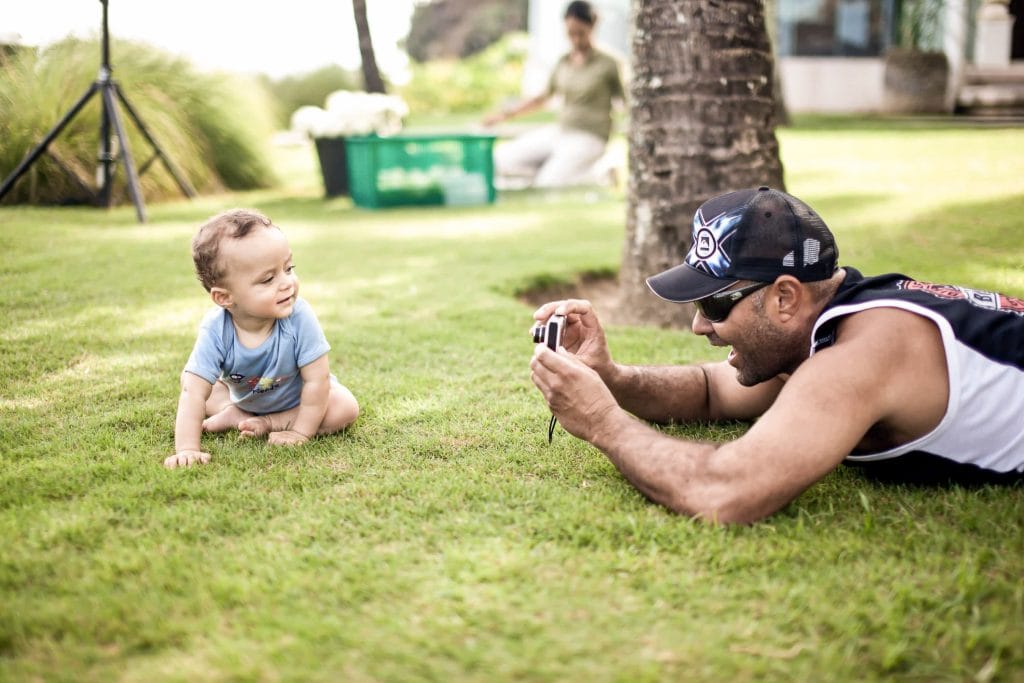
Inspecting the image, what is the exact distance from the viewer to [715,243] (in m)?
2.45

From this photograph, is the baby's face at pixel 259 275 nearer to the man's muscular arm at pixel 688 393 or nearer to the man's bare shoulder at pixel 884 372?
the man's muscular arm at pixel 688 393

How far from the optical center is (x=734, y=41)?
4.44 m

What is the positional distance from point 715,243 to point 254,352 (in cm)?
156

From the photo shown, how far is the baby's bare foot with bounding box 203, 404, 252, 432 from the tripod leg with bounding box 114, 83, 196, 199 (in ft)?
18.3

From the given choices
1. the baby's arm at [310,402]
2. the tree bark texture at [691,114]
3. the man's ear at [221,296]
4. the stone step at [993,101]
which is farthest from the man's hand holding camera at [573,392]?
the stone step at [993,101]

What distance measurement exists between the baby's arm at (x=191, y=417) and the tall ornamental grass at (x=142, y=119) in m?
6.13

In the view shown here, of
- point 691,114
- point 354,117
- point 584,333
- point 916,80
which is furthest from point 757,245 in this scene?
point 916,80

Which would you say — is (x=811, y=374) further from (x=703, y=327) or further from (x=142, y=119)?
(x=142, y=119)

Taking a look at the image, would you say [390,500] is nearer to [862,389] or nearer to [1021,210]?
[862,389]

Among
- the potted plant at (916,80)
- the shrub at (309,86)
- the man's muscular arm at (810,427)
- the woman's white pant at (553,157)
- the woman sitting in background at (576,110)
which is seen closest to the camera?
the man's muscular arm at (810,427)

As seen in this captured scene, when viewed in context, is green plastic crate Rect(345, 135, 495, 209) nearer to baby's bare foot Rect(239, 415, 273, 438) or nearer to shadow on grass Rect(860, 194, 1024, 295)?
shadow on grass Rect(860, 194, 1024, 295)

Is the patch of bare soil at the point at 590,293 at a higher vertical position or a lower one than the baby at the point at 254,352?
lower

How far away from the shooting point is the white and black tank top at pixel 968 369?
233cm

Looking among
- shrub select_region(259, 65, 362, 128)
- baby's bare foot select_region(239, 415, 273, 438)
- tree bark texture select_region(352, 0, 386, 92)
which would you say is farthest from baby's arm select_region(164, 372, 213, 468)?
shrub select_region(259, 65, 362, 128)
